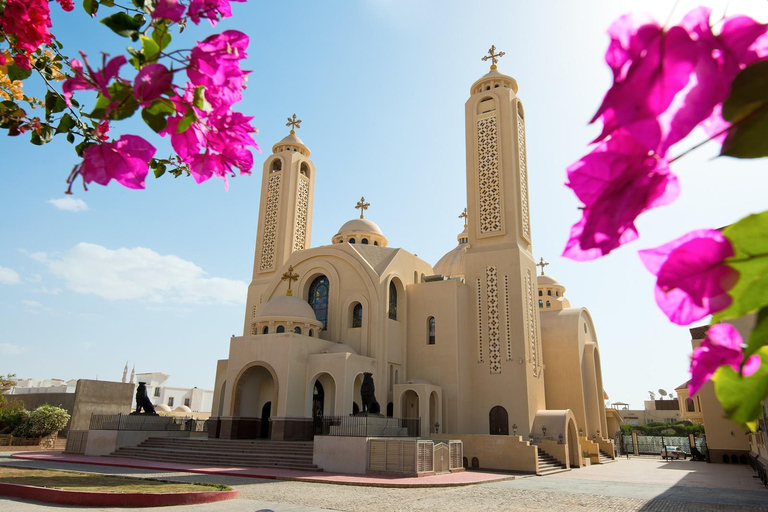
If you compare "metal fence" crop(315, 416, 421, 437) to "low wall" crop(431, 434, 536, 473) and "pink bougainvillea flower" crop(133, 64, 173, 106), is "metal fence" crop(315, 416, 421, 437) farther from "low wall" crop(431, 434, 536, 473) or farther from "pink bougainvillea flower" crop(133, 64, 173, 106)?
"pink bougainvillea flower" crop(133, 64, 173, 106)

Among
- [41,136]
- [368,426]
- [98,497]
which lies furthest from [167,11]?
[368,426]

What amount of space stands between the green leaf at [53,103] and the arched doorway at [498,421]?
58.9 ft

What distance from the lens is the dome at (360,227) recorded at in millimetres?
24297

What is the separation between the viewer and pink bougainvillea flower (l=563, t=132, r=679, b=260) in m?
0.66

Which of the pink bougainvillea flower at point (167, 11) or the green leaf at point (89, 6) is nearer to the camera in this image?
the pink bougainvillea flower at point (167, 11)

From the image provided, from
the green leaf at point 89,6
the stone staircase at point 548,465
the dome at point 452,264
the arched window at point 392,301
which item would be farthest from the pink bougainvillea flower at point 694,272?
the dome at point 452,264

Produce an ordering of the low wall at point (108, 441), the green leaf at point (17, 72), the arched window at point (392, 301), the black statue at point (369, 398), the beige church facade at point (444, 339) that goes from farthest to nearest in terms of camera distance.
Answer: the arched window at point (392, 301)
the beige church facade at point (444, 339)
the low wall at point (108, 441)
the black statue at point (369, 398)
the green leaf at point (17, 72)

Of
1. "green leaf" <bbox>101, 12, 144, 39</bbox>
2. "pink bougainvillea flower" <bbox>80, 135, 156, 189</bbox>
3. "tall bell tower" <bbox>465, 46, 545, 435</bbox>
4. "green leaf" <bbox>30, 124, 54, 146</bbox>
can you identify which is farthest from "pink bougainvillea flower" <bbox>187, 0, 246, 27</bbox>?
"tall bell tower" <bbox>465, 46, 545, 435</bbox>

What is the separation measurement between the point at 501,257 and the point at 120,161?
62.7ft

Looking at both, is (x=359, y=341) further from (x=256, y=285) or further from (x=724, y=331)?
(x=724, y=331)

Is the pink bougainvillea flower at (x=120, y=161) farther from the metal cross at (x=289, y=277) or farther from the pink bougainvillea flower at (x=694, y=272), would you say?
the metal cross at (x=289, y=277)

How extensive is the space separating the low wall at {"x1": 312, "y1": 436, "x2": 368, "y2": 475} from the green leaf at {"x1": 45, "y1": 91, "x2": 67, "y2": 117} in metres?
12.9

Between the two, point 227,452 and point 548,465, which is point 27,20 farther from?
point 548,465

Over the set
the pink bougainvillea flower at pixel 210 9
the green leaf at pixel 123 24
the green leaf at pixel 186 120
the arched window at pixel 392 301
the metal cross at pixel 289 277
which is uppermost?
the metal cross at pixel 289 277
